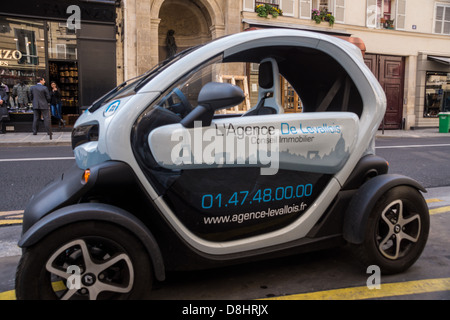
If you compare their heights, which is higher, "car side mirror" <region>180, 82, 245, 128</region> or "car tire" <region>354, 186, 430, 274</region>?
"car side mirror" <region>180, 82, 245, 128</region>

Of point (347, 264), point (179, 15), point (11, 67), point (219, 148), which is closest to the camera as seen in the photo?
point (219, 148)

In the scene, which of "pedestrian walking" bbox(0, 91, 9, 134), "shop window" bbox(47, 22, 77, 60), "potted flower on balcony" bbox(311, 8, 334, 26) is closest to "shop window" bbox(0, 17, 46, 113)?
"shop window" bbox(47, 22, 77, 60)

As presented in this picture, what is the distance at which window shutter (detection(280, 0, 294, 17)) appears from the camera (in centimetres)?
1711

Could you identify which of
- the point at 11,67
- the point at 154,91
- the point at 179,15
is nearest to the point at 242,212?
the point at 154,91

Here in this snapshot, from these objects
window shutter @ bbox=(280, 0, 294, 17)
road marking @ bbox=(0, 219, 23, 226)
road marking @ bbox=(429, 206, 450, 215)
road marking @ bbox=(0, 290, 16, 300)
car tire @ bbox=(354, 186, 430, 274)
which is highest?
window shutter @ bbox=(280, 0, 294, 17)

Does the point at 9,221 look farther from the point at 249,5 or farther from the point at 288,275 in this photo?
the point at 249,5

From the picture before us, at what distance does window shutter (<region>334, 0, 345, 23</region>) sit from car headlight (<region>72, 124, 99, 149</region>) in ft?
59.1

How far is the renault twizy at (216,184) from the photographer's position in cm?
202

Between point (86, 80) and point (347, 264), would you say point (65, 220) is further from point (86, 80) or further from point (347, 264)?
point (86, 80)

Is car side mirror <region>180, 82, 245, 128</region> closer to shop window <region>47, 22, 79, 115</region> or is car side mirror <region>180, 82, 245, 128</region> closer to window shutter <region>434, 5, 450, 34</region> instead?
shop window <region>47, 22, 79, 115</region>

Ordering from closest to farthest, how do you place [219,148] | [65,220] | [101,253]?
[65,220]
[101,253]
[219,148]

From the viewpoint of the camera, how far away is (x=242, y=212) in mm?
2371

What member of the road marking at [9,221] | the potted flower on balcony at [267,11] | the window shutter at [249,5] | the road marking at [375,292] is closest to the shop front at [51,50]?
the window shutter at [249,5]
